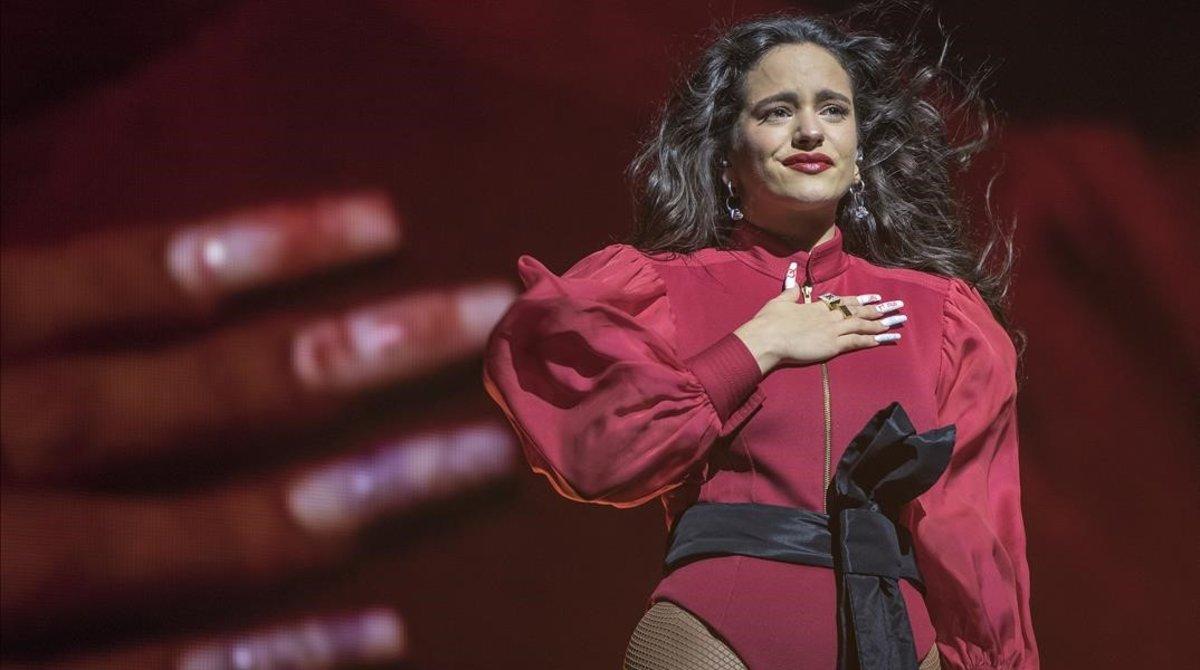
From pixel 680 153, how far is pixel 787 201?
0.23 metres

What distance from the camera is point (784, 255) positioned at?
1722mm

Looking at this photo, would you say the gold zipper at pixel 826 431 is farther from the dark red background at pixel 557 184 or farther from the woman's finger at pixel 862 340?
the dark red background at pixel 557 184

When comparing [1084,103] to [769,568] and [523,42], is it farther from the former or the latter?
[769,568]

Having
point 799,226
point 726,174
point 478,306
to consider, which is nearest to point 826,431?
point 799,226

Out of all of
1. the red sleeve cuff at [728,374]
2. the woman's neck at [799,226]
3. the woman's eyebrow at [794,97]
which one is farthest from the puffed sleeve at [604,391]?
the woman's eyebrow at [794,97]

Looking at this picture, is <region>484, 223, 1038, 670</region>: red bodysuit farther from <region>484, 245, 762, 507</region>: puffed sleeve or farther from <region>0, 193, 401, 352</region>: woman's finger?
<region>0, 193, 401, 352</region>: woman's finger

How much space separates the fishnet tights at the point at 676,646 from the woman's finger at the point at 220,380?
0.77m

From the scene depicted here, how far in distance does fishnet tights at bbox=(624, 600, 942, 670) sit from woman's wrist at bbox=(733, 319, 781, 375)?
29 centimetres

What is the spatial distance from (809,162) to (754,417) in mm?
349

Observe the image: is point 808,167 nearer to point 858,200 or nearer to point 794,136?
point 794,136

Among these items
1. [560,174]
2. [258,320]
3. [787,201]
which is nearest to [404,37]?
[560,174]

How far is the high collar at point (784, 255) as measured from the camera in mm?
1701

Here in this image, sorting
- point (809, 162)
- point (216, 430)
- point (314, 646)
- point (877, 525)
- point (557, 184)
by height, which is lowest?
point (314, 646)

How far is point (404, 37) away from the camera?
7.28 feet
